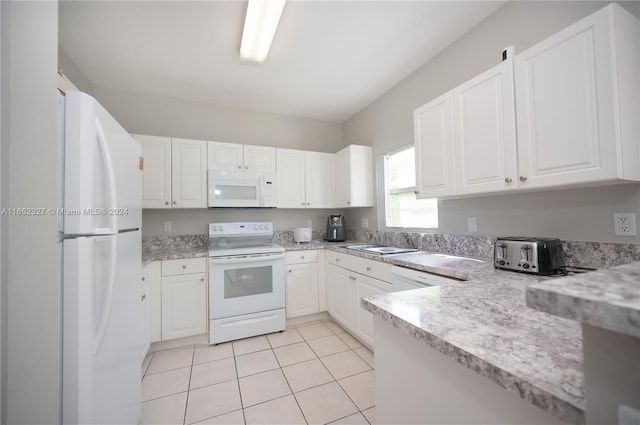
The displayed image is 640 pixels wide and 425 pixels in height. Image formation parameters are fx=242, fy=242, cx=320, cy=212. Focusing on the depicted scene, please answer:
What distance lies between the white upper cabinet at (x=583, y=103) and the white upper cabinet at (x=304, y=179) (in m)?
2.27

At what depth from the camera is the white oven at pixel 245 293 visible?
2367 mm

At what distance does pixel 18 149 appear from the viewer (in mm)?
861

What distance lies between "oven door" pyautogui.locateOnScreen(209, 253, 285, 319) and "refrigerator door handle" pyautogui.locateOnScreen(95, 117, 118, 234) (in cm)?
133

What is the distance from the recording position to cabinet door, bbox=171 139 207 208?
8.60 feet

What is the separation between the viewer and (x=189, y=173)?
2.68 meters

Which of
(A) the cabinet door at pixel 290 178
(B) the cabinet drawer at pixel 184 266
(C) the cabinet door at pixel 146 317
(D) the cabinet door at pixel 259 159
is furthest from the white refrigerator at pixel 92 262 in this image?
(A) the cabinet door at pixel 290 178

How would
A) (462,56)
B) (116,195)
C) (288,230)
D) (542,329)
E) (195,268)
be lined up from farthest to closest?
1. (288,230)
2. (195,268)
3. (462,56)
4. (116,195)
5. (542,329)

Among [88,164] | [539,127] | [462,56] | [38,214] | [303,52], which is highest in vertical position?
[303,52]

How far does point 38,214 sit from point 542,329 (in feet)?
5.40

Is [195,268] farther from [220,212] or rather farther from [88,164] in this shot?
[88,164]

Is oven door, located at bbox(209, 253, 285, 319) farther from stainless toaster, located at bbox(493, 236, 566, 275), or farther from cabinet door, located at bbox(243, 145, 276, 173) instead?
stainless toaster, located at bbox(493, 236, 566, 275)

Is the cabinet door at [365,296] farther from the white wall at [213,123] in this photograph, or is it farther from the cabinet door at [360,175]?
the white wall at [213,123]

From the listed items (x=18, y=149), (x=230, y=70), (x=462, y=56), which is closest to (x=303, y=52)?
(x=230, y=70)

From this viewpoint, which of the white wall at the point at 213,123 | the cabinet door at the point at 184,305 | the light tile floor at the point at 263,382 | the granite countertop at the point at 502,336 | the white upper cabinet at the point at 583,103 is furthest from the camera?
the white wall at the point at 213,123
